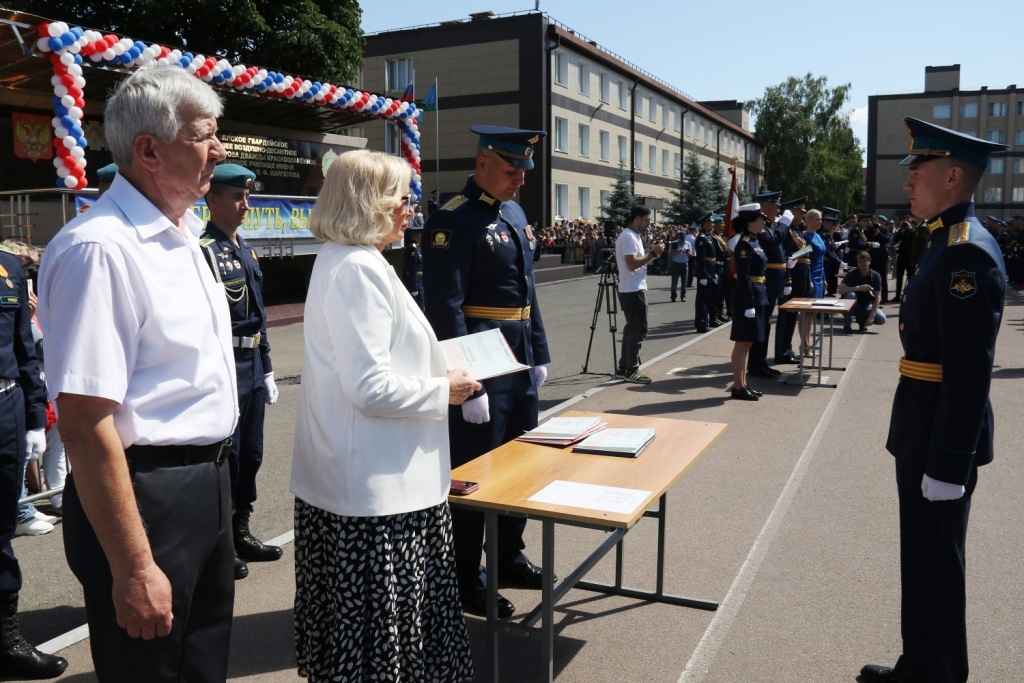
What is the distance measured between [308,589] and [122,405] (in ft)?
3.95

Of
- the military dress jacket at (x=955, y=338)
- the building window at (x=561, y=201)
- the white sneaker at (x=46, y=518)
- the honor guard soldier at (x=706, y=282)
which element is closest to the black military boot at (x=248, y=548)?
the white sneaker at (x=46, y=518)

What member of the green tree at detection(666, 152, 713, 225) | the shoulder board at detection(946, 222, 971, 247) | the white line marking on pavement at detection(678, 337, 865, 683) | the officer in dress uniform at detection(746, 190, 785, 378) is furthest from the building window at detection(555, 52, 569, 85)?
the shoulder board at detection(946, 222, 971, 247)

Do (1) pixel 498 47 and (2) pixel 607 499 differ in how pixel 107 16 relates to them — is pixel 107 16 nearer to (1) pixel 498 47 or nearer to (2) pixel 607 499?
(1) pixel 498 47

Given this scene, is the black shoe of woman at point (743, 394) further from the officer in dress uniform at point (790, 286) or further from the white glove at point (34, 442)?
the white glove at point (34, 442)

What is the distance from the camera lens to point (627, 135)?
143 ft

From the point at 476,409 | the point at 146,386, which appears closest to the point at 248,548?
the point at 476,409

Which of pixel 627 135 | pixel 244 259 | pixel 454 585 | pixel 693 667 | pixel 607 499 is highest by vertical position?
pixel 627 135

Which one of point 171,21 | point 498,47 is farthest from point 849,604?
point 498,47

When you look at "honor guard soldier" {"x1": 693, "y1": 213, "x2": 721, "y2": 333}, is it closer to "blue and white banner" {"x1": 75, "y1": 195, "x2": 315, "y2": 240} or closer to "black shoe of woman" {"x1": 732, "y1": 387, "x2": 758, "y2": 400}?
"black shoe of woman" {"x1": 732, "y1": 387, "x2": 758, "y2": 400}

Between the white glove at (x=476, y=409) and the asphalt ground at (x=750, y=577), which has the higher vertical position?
the white glove at (x=476, y=409)

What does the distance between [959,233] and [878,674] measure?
1772 millimetres

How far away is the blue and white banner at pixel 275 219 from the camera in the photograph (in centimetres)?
1680

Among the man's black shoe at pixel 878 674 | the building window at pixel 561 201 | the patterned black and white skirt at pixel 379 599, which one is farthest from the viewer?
the building window at pixel 561 201

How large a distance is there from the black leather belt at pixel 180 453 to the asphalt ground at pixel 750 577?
1.69m
